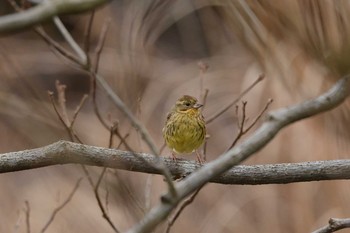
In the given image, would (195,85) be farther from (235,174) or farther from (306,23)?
(306,23)

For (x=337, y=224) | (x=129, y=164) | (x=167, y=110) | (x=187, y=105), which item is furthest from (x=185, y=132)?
(x=167, y=110)

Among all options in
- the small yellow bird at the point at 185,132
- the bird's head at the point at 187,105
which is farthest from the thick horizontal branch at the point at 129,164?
the bird's head at the point at 187,105

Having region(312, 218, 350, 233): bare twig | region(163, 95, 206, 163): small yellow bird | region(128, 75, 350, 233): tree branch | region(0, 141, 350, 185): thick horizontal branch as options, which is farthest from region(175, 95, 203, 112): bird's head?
region(128, 75, 350, 233): tree branch

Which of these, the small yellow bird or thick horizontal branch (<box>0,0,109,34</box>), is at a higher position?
the small yellow bird

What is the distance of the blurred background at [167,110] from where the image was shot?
20.2 ft

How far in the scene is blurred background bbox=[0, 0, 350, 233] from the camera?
615cm

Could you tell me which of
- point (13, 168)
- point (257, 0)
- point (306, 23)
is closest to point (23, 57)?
point (257, 0)

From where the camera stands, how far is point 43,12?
158 centimetres

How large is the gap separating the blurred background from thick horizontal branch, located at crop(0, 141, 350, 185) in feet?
7.12

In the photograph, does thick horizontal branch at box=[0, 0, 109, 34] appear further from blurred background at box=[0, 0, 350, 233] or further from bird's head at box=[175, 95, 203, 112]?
blurred background at box=[0, 0, 350, 233]

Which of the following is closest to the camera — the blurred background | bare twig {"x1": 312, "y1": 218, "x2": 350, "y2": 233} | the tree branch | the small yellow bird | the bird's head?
the tree branch

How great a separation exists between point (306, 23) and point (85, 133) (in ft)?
17.1

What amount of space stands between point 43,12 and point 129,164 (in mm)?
1203

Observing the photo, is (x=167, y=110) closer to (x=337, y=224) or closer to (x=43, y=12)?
(x=337, y=224)
